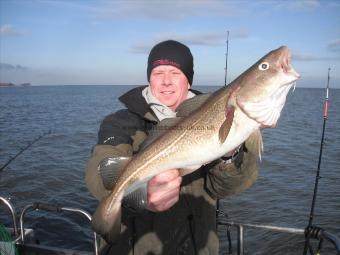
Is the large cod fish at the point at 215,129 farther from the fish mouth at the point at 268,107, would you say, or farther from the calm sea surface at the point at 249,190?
the calm sea surface at the point at 249,190

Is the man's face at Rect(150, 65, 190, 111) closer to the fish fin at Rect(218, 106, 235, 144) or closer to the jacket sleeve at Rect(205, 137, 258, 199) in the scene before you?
the jacket sleeve at Rect(205, 137, 258, 199)

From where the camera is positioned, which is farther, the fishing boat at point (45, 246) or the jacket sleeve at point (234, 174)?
the fishing boat at point (45, 246)

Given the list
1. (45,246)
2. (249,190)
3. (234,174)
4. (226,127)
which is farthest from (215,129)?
(249,190)

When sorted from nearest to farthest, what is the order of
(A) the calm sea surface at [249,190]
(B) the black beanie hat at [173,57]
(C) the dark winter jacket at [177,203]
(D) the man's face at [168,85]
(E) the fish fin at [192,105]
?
(E) the fish fin at [192,105] < (C) the dark winter jacket at [177,203] < (D) the man's face at [168,85] < (B) the black beanie hat at [173,57] < (A) the calm sea surface at [249,190]

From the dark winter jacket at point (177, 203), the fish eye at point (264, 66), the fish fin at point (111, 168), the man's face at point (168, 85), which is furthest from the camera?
the man's face at point (168, 85)

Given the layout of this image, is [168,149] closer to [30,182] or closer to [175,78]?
[175,78]

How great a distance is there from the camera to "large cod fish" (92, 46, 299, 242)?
10.6 feet

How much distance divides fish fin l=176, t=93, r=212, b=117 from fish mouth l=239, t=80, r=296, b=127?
1.46 ft

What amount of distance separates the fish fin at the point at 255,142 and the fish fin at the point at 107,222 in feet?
4.71

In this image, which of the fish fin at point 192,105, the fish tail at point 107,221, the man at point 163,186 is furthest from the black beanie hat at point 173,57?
the fish tail at point 107,221

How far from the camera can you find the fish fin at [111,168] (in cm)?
339

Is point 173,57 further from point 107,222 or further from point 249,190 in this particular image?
point 249,190

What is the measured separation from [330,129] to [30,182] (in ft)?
79.2

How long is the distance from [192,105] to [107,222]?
4.74ft
